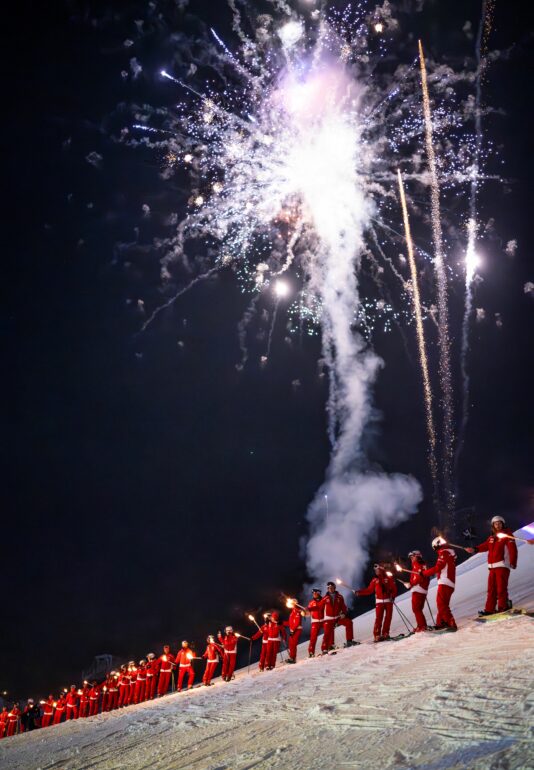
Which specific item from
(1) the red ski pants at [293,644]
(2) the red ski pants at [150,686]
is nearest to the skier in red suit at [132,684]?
(2) the red ski pants at [150,686]

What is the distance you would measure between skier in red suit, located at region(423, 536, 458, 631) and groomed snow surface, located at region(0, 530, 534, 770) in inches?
19.7

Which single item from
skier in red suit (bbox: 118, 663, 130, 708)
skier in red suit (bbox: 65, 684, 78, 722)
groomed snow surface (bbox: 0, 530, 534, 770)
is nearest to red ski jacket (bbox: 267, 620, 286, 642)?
groomed snow surface (bbox: 0, 530, 534, 770)

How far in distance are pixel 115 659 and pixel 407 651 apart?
206 feet

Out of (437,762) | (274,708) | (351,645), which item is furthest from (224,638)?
(437,762)

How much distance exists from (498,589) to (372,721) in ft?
21.3

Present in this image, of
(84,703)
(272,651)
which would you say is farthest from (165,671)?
(84,703)

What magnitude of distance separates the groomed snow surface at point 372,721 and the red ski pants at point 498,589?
0.59 m

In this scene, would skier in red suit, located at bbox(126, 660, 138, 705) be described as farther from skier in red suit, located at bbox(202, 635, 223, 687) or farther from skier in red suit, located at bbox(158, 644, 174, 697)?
skier in red suit, located at bbox(202, 635, 223, 687)

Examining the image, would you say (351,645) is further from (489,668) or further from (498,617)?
(489,668)

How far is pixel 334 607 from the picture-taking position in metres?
14.1

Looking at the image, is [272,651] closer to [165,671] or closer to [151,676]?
[165,671]

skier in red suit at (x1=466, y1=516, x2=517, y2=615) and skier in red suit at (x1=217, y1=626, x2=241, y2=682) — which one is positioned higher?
skier in red suit at (x1=466, y1=516, x2=517, y2=615)

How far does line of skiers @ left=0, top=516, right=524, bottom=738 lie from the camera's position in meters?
9.93

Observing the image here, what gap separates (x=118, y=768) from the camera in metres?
4.99
